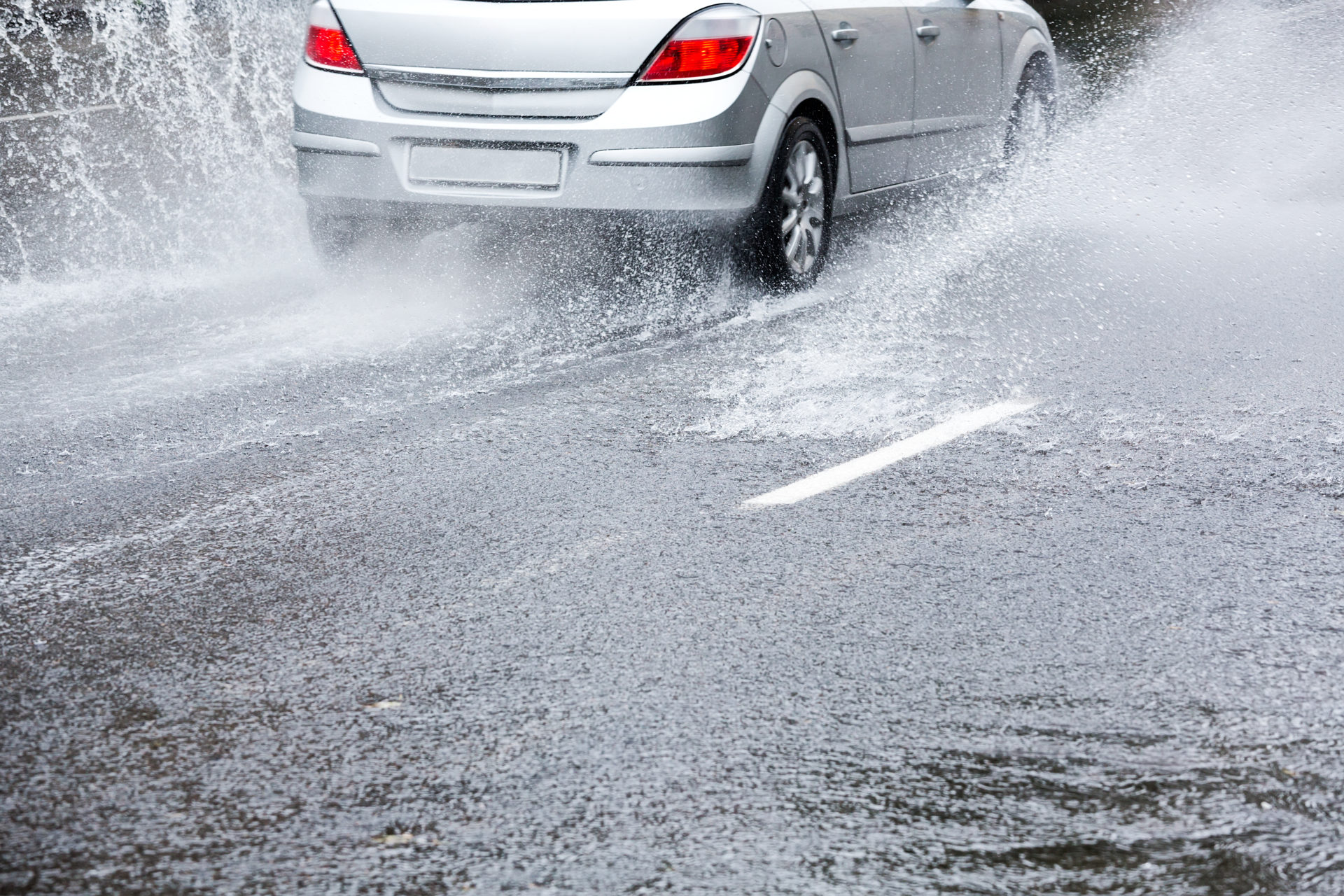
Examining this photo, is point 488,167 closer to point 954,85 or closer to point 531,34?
point 531,34

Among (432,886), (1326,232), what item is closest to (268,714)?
(432,886)

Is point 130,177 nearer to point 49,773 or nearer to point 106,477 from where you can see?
point 106,477

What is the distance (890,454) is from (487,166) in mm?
2365

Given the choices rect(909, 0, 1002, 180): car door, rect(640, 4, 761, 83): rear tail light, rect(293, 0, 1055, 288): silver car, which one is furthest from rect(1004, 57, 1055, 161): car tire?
rect(640, 4, 761, 83): rear tail light

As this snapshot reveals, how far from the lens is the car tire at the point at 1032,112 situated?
359 inches

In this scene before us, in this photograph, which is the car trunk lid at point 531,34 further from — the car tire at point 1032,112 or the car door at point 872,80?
the car tire at point 1032,112

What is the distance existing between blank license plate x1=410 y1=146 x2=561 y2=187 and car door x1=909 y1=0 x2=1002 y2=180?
2166 mm

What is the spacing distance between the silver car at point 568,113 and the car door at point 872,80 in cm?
6

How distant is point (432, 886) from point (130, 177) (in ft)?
28.3

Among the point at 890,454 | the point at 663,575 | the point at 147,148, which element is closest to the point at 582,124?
the point at 890,454

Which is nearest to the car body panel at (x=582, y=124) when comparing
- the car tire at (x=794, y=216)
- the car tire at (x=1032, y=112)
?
the car tire at (x=794, y=216)

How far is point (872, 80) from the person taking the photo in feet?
24.1

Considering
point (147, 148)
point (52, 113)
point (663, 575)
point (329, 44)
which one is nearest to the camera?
point (663, 575)

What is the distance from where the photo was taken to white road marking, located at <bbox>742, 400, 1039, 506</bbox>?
445 cm
